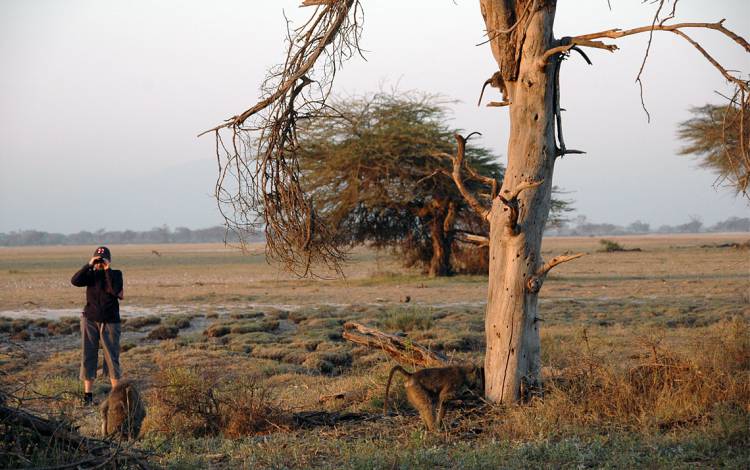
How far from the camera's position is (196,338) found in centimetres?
1667

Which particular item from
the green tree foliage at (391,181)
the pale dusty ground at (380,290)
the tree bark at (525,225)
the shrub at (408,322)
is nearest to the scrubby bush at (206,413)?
the tree bark at (525,225)

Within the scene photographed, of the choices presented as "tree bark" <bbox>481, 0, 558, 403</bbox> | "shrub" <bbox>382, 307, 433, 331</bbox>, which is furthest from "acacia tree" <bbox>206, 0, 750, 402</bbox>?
"shrub" <bbox>382, 307, 433, 331</bbox>

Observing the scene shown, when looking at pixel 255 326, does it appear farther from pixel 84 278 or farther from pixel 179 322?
pixel 84 278

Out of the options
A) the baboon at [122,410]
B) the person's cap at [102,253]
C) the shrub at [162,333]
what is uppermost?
the person's cap at [102,253]

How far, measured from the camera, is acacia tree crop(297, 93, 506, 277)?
30.5 m

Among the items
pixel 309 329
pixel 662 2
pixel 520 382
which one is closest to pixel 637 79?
pixel 662 2

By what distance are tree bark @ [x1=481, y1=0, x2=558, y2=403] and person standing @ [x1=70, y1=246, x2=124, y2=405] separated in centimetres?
539

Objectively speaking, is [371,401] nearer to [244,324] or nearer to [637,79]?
[637,79]

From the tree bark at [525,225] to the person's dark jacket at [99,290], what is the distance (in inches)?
212

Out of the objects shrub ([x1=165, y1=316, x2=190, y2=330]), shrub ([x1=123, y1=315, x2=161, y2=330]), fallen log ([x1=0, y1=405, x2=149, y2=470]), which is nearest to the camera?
fallen log ([x1=0, y1=405, x2=149, y2=470])

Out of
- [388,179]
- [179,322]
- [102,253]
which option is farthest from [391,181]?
[102,253]

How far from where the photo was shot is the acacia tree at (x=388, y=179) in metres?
30.5

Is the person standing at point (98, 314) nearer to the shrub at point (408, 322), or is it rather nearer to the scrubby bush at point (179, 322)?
the shrub at point (408, 322)

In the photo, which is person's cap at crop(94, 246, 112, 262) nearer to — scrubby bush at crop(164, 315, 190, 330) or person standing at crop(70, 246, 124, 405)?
person standing at crop(70, 246, 124, 405)
